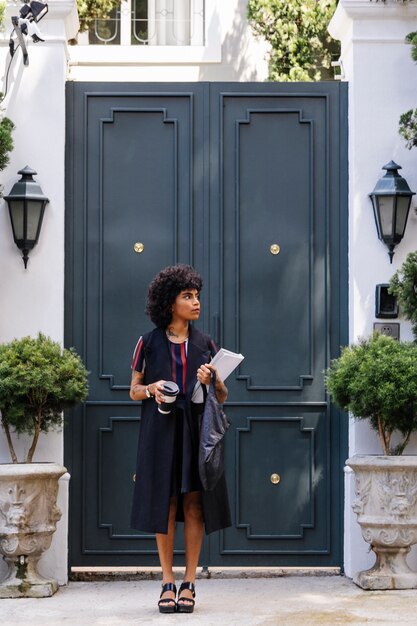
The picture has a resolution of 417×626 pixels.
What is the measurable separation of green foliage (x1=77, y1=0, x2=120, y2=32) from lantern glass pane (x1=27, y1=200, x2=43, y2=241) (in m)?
5.04

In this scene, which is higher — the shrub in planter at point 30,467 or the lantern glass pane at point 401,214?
the lantern glass pane at point 401,214

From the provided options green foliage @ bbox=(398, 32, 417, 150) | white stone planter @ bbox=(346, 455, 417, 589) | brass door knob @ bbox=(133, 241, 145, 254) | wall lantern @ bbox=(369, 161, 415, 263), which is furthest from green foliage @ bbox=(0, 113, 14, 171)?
white stone planter @ bbox=(346, 455, 417, 589)

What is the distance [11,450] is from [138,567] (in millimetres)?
1088

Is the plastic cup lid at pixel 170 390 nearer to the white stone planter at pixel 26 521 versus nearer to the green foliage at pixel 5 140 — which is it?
the white stone planter at pixel 26 521

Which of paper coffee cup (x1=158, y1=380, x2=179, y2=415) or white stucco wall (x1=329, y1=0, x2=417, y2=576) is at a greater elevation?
white stucco wall (x1=329, y1=0, x2=417, y2=576)

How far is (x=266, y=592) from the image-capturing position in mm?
7203

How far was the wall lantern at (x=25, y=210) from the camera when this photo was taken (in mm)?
7707

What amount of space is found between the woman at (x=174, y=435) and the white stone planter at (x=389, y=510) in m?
0.97

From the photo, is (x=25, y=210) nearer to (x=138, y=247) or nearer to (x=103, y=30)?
(x=138, y=247)

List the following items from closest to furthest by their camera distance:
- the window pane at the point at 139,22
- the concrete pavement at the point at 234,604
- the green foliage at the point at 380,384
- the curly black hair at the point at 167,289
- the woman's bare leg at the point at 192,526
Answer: the concrete pavement at the point at 234,604
the woman's bare leg at the point at 192,526
the curly black hair at the point at 167,289
the green foliage at the point at 380,384
the window pane at the point at 139,22

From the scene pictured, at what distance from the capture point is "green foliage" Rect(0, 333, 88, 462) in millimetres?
7148

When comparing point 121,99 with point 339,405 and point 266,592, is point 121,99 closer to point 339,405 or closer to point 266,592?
point 339,405

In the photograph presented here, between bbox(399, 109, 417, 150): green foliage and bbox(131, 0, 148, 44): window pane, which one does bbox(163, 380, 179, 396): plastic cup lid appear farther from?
bbox(131, 0, 148, 44): window pane

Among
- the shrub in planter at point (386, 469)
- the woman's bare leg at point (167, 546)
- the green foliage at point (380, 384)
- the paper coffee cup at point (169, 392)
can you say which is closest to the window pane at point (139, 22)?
the green foliage at point (380, 384)
